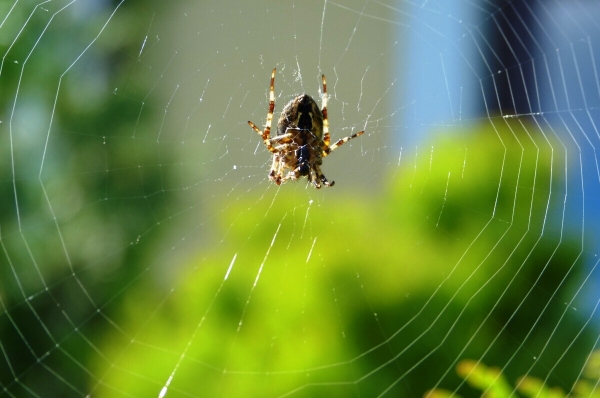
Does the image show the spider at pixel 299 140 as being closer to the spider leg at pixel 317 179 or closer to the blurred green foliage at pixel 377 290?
the spider leg at pixel 317 179

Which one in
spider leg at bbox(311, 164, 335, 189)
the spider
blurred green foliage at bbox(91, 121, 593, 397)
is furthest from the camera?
spider leg at bbox(311, 164, 335, 189)

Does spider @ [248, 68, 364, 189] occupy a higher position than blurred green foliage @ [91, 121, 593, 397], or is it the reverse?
spider @ [248, 68, 364, 189]

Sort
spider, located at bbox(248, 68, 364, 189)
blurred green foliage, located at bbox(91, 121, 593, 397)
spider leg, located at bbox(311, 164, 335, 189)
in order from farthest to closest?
spider leg, located at bbox(311, 164, 335, 189)
spider, located at bbox(248, 68, 364, 189)
blurred green foliage, located at bbox(91, 121, 593, 397)

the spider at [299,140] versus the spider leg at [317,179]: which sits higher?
the spider at [299,140]

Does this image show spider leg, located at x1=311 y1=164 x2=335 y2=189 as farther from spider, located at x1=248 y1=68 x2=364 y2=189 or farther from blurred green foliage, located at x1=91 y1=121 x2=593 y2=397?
blurred green foliage, located at x1=91 y1=121 x2=593 y2=397

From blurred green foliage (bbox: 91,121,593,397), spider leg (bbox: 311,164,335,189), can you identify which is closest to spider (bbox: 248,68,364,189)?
spider leg (bbox: 311,164,335,189)

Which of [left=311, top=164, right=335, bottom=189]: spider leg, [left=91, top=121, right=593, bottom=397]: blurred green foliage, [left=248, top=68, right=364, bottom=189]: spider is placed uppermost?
[left=248, top=68, right=364, bottom=189]: spider

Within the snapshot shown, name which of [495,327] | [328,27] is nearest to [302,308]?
[495,327]

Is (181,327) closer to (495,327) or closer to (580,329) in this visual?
(495,327)

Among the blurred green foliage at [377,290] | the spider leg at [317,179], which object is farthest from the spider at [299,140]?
the blurred green foliage at [377,290]
